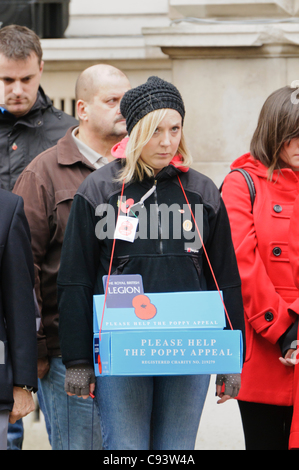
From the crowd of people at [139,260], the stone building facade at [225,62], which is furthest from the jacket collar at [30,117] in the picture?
the stone building facade at [225,62]

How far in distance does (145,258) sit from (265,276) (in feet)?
2.18

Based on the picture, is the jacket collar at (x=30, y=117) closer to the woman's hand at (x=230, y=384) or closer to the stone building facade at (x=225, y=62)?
the stone building facade at (x=225, y=62)

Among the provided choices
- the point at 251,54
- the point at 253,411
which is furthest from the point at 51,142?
the point at 253,411

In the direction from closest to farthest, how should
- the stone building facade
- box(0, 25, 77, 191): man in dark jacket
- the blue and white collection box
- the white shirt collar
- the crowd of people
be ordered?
the blue and white collection box, the crowd of people, the white shirt collar, box(0, 25, 77, 191): man in dark jacket, the stone building facade

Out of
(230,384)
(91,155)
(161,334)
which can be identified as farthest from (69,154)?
(230,384)

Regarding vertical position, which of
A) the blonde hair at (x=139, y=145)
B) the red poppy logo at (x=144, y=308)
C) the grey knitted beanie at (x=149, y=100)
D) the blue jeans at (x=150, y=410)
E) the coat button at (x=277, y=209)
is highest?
the grey knitted beanie at (x=149, y=100)

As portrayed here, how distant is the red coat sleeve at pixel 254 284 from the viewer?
9.99 ft

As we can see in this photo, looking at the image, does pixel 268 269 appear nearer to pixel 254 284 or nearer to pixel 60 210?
pixel 254 284

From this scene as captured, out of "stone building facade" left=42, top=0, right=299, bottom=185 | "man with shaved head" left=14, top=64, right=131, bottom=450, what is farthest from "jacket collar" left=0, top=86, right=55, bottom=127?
"stone building facade" left=42, top=0, right=299, bottom=185

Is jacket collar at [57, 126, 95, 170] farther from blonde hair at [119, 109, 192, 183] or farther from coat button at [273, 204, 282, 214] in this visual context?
coat button at [273, 204, 282, 214]

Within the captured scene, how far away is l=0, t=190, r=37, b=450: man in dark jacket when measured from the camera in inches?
99.5

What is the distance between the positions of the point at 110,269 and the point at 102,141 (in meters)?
1.06

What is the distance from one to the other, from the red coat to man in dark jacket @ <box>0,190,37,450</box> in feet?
3.36
